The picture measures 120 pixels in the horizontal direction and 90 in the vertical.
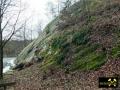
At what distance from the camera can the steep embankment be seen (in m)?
18.8

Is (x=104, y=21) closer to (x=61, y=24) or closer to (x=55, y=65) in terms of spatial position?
(x=55, y=65)

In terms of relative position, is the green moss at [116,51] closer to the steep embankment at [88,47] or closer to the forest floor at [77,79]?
the steep embankment at [88,47]

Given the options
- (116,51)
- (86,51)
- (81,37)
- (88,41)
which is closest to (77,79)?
(116,51)

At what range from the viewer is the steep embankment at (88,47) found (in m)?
18.8

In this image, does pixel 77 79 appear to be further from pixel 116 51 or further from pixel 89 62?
pixel 116 51

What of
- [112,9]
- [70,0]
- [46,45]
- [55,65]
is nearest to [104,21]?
[112,9]

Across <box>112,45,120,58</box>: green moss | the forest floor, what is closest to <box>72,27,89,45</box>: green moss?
<box>112,45,120,58</box>: green moss

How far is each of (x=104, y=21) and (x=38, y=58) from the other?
28.8 feet

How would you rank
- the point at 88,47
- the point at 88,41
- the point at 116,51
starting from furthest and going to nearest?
the point at 88,41 < the point at 88,47 < the point at 116,51

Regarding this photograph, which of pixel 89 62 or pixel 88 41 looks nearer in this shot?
pixel 89 62

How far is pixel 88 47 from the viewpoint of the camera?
23281mm

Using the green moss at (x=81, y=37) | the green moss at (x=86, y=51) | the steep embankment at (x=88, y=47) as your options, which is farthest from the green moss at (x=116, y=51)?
the green moss at (x=81, y=37)

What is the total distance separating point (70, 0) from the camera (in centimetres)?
4816

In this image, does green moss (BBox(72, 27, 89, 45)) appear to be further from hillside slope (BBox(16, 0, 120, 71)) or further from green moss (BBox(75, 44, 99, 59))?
green moss (BBox(75, 44, 99, 59))
